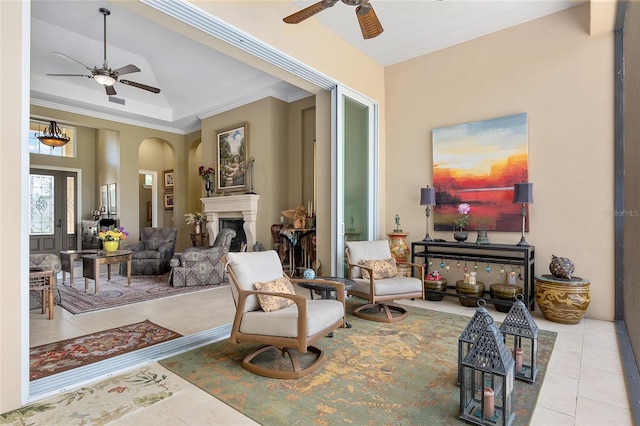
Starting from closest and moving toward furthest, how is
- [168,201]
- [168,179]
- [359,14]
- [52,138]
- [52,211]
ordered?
[359,14], [52,138], [52,211], [168,201], [168,179]

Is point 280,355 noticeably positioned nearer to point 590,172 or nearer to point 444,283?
point 444,283

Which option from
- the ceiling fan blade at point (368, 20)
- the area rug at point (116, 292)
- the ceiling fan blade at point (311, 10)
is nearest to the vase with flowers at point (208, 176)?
the area rug at point (116, 292)

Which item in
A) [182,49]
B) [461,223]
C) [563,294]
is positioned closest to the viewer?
[563,294]

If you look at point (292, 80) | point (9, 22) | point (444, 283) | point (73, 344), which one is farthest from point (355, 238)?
point (9, 22)

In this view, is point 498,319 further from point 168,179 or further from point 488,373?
point 168,179

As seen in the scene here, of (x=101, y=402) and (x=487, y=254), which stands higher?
(x=487, y=254)

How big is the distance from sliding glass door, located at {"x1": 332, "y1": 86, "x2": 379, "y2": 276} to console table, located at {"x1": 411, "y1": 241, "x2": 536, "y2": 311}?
851 millimetres

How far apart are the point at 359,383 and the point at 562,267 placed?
9.04ft

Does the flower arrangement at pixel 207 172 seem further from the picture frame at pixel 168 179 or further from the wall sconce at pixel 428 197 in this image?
the wall sconce at pixel 428 197

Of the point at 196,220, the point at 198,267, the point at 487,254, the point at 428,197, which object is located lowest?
the point at 198,267

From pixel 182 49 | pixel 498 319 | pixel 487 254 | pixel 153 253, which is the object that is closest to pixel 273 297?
pixel 498 319

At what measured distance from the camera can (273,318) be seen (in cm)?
249

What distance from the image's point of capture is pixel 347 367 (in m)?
2.62

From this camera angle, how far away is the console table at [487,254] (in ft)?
13.0
